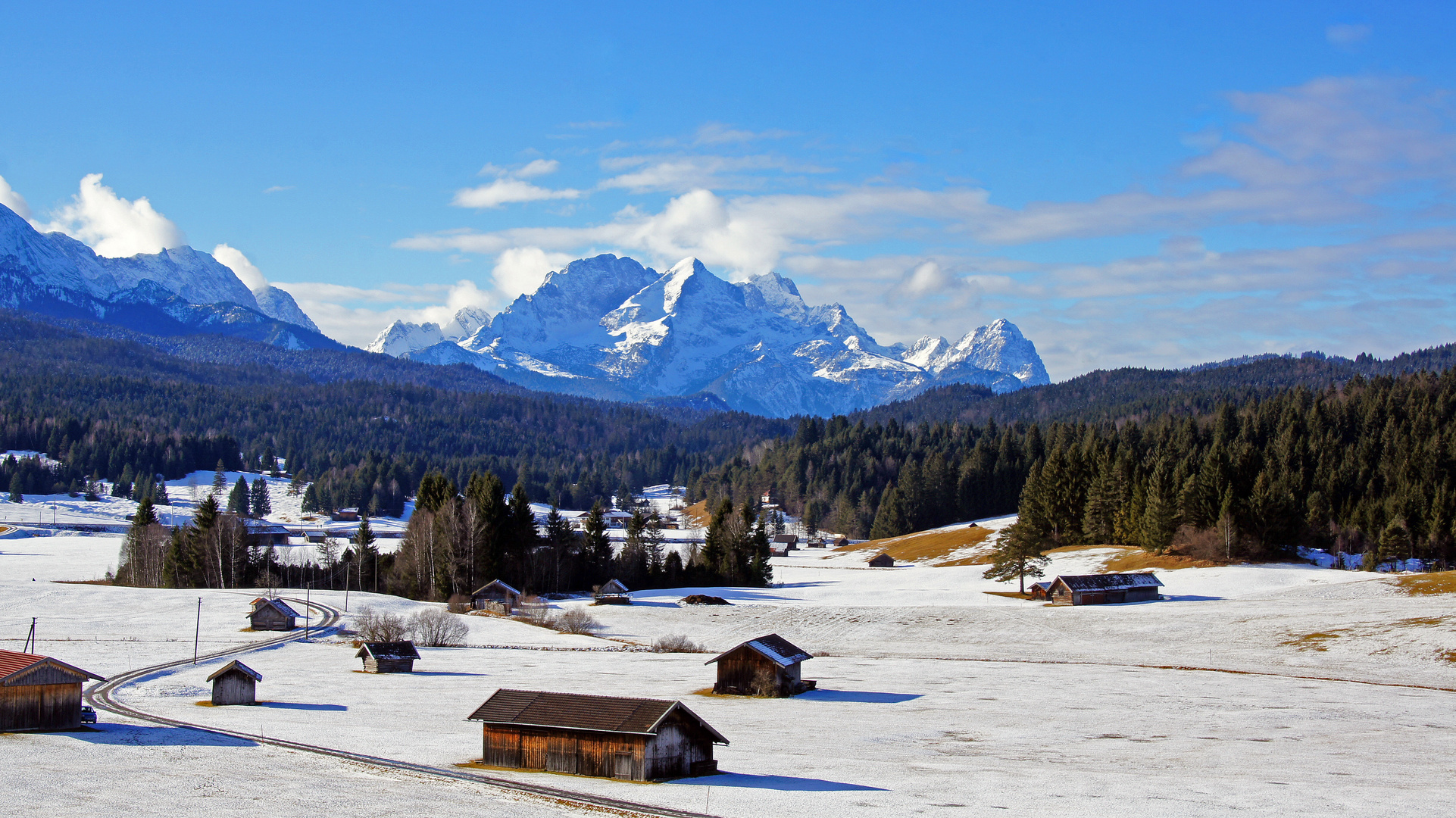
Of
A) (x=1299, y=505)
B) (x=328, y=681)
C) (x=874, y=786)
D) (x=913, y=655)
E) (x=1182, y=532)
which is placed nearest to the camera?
(x=874, y=786)

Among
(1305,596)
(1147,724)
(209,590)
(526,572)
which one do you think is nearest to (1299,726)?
(1147,724)

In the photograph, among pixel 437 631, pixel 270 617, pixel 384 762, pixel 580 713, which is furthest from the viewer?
pixel 270 617

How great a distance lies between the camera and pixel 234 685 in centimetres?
5803

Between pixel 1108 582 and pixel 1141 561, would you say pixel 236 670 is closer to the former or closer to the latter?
pixel 1108 582

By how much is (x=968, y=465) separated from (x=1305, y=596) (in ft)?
316

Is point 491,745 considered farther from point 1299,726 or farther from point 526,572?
point 526,572

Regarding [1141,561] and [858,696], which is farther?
[1141,561]

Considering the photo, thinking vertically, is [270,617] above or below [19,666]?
below

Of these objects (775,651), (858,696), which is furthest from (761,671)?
(858,696)

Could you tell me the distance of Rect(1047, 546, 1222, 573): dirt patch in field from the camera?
370 feet

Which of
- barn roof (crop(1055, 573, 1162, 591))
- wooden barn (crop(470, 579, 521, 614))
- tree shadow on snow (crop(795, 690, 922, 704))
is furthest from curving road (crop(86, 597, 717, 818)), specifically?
barn roof (crop(1055, 573, 1162, 591))

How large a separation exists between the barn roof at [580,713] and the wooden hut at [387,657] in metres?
27.0

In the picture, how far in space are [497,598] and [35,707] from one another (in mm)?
58865

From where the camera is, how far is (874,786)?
3888cm
